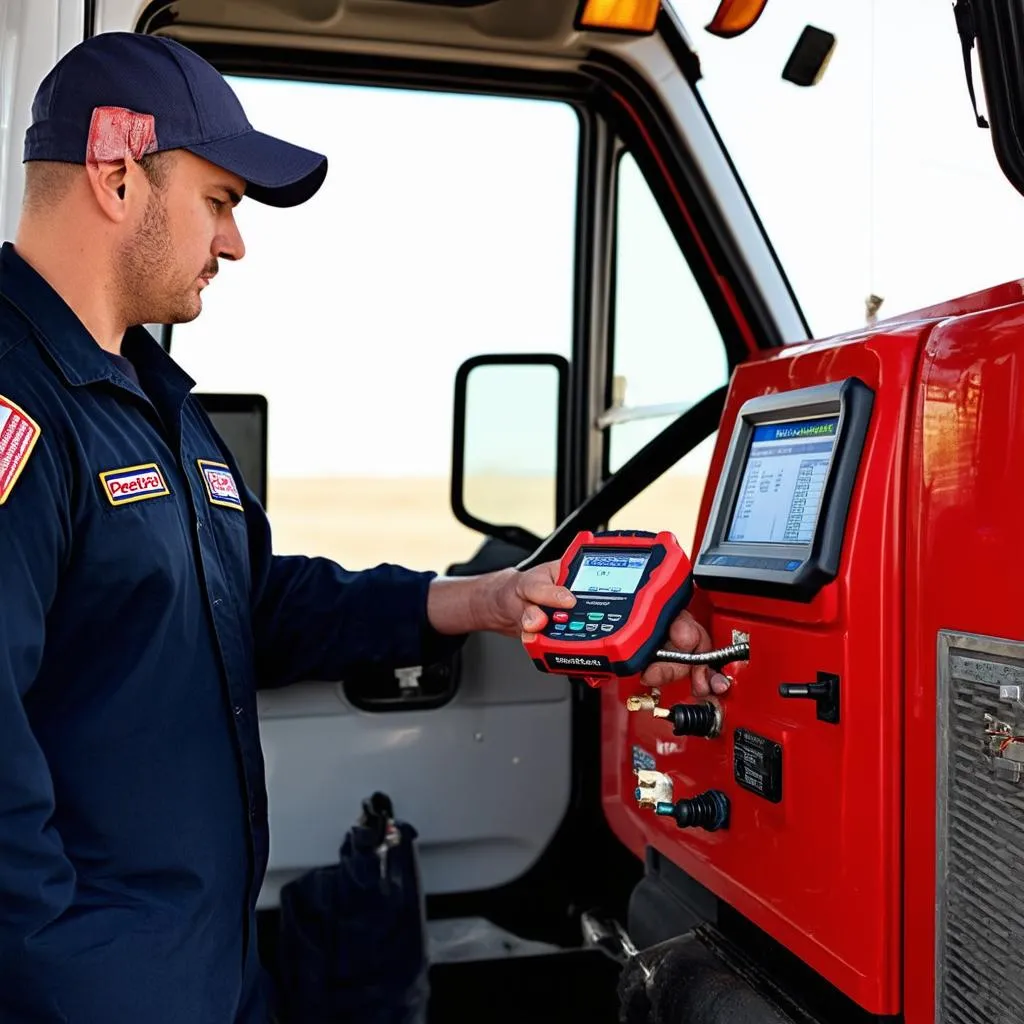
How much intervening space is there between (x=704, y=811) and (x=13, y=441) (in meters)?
0.92

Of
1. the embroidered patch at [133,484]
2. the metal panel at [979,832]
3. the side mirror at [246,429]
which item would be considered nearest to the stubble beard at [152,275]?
the embroidered patch at [133,484]

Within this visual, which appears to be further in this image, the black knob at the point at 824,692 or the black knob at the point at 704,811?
the black knob at the point at 704,811

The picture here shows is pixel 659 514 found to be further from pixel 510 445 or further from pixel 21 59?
pixel 21 59

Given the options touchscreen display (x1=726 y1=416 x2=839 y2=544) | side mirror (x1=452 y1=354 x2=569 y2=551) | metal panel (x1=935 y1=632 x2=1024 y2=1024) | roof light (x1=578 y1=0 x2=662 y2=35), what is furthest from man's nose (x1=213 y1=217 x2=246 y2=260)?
side mirror (x1=452 y1=354 x2=569 y2=551)

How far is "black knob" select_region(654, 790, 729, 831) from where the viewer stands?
1542 mm

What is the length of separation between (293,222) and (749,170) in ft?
3.25

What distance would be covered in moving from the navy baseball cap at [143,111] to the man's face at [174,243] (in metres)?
0.03

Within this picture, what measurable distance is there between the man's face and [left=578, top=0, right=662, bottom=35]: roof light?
799 millimetres

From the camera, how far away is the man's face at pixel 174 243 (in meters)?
1.40

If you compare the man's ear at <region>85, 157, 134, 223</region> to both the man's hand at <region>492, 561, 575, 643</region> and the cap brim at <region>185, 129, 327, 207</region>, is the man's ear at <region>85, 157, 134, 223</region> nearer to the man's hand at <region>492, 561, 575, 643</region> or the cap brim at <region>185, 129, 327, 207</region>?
the cap brim at <region>185, 129, 327, 207</region>

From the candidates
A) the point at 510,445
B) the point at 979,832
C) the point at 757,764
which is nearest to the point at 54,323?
the point at 757,764

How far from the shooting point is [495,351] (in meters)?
2.75

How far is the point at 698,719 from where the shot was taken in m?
1.54

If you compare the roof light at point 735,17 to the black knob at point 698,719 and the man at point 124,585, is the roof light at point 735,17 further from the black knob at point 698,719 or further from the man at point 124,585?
the black knob at point 698,719
